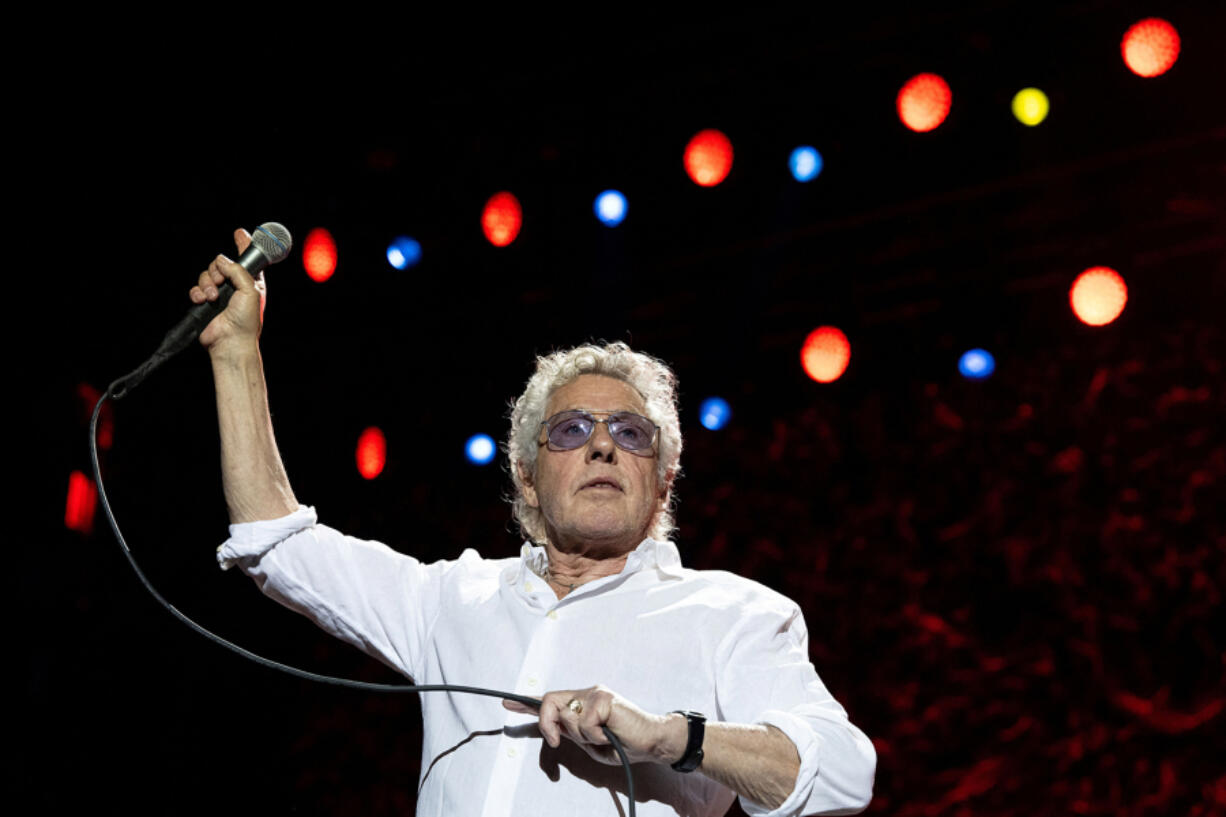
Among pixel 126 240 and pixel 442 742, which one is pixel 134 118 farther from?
pixel 442 742

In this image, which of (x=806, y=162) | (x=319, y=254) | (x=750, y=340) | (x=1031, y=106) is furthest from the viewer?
(x=319, y=254)

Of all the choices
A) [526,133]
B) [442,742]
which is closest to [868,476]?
[526,133]

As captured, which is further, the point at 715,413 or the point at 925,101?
the point at 715,413

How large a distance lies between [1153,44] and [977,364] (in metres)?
0.93

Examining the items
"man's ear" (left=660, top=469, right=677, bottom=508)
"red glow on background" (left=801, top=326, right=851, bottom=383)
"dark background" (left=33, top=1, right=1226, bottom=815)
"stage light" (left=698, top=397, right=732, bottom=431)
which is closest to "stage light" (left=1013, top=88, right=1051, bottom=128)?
"dark background" (left=33, top=1, right=1226, bottom=815)

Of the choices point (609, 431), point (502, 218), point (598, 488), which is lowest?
point (598, 488)

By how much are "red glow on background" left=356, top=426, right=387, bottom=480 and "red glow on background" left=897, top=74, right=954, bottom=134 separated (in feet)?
6.40

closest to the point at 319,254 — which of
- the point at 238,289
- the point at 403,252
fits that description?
the point at 403,252

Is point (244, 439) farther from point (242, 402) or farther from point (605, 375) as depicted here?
point (605, 375)

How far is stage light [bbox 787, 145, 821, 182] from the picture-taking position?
329cm

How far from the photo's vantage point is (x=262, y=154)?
11.0 ft

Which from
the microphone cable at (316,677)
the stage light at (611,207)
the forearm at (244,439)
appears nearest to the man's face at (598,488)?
the microphone cable at (316,677)

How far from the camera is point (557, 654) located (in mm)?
1633

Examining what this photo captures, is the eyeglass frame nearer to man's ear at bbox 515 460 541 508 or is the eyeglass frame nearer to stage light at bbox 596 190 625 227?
man's ear at bbox 515 460 541 508
